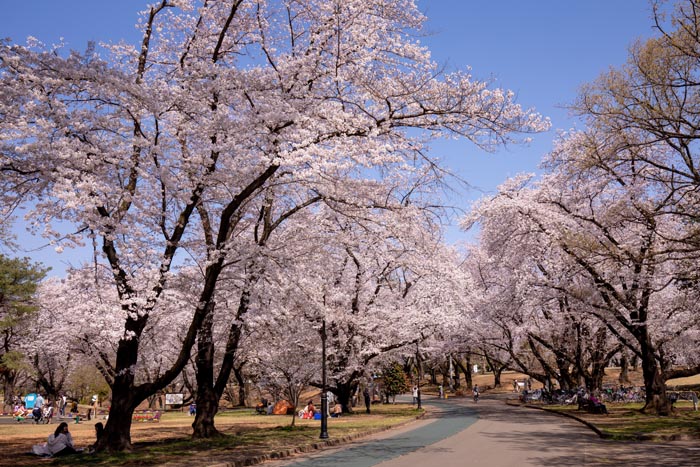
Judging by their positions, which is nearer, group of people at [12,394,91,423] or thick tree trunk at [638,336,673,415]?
thick tree trunk at [638,336,673,415]

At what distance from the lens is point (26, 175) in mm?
12234

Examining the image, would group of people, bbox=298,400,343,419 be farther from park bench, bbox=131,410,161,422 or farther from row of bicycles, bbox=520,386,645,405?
row of bicycles, bbox=520,386,645,405

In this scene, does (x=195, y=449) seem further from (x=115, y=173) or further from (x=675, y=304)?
(x=675, y=304)

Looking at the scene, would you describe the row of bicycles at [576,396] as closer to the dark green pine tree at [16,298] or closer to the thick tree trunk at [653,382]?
the thick tree trunk at [653,382]

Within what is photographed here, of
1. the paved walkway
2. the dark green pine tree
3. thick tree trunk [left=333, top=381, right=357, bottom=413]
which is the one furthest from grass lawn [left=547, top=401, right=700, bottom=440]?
the dark green pine tree

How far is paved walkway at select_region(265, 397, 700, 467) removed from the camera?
41.4 feet

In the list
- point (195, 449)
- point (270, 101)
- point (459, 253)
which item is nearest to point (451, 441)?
point (195, 449)

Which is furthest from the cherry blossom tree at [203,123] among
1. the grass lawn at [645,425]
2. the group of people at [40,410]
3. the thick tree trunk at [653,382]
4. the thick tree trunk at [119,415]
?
the group of people at [40,410]

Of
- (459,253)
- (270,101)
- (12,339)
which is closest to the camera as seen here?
(270,101)

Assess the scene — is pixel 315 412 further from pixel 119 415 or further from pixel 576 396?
pixel 119 415

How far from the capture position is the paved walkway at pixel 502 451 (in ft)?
41.4

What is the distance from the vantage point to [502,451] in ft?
48.6

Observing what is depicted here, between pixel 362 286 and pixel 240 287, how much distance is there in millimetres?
13387

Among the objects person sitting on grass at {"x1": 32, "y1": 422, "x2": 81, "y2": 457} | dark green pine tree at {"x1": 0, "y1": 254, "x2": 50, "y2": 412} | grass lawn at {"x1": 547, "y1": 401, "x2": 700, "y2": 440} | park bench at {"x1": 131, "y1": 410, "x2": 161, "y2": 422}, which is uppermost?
dark green pine tree at {"x1": 0, "y1": 254, "x2": 50, "y2": 412}
